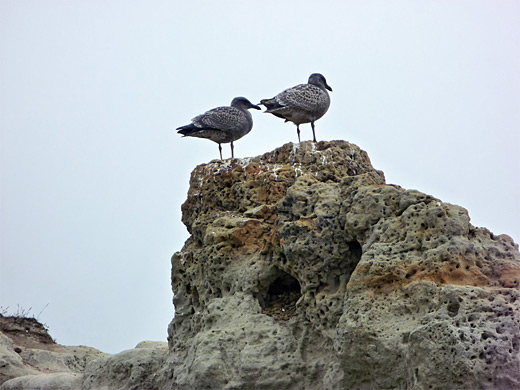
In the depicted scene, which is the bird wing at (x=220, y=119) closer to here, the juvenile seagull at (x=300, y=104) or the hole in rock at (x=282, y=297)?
the juvenile seagull at (x=300, y=104)

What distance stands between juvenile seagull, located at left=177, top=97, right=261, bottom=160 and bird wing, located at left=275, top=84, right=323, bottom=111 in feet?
4.88

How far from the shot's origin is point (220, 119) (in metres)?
14.2

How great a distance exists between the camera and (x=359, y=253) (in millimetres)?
8797

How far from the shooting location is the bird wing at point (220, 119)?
1411cm

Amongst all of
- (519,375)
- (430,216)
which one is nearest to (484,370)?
(519,375)

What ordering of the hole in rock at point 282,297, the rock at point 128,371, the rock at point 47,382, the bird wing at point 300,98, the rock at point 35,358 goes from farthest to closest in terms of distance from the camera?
the bird wing at point 300,98, the rock at point 35,358, the rock at point 47,382, the rock at point 128,371, the hole in rock at point 282,297

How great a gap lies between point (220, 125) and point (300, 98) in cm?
182

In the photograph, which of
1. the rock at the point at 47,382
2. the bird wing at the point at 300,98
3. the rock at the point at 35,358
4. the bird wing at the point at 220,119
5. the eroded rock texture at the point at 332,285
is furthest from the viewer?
the bird wing at the point at 220,119

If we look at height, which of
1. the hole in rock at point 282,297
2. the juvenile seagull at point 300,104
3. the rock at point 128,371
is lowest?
the rock at point 128,371

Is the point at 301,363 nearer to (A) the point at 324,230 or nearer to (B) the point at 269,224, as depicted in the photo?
(A) the point at 324,230

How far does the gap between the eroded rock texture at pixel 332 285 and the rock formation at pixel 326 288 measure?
0.05 ft

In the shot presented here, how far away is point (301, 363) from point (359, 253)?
53.3 inches

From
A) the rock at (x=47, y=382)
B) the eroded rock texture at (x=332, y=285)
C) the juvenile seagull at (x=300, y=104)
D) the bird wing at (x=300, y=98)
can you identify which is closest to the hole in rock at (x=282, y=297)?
the eroded rock texture at (x=332, y=285)

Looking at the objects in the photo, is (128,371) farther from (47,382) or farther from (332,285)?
(332,285)
